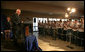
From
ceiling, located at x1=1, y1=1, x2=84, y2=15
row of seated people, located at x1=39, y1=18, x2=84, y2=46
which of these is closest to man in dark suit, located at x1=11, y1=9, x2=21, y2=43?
ceiling, located at x1=1, y1=1, x2=84, y2=15

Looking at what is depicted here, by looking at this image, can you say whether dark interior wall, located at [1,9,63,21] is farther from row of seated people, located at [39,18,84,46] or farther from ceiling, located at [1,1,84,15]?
row of seated people, located at [39,18,84,46]

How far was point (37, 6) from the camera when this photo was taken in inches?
232

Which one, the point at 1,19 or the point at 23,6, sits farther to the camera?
the point at 23,6

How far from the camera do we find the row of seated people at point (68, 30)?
13.9 feet

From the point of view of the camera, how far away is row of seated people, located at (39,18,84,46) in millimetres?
4242

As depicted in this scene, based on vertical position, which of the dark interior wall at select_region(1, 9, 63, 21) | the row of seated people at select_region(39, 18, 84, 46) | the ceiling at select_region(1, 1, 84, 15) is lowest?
the row of seated people at select_region(39, 18, 84, 46)

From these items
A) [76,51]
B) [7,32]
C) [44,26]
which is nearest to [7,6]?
[7,32]

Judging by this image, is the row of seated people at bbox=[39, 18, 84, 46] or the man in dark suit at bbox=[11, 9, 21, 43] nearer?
the man in dark suit at bbox=[11, 9, 21, 43]

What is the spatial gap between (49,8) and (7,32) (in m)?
2.98

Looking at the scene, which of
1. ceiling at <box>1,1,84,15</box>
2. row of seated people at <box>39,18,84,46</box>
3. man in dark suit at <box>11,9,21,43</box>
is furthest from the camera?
ceiling at <box>1,1,84,15</box>

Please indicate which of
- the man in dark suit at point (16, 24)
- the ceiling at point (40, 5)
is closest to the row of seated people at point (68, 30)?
the ceiling at point (40, 5)

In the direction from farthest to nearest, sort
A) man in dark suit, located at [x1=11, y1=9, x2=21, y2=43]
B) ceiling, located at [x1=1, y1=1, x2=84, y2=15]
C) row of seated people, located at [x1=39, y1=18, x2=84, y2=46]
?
ceiling, located at [x1=1, y1=1, x2=84, y2=15]
row of seated people, located at [x1=39, y1=18, x2=84, y2=46]
man in dark suit, located at [x1=11, y1=9, x2=21, y2=43]

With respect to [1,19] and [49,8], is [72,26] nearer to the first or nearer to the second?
[49,8]

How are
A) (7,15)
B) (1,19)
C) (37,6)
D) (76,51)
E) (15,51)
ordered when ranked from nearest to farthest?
1. (15,51)
2. (76,51)
3. (1,19)
4. (7,15)
5. (37,6)
